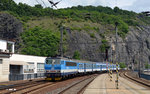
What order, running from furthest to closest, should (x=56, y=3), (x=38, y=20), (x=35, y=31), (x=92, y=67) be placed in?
(x=38, y=20) < (x=35, y=31) < (x=92, y=67) < (x=56, y=3)

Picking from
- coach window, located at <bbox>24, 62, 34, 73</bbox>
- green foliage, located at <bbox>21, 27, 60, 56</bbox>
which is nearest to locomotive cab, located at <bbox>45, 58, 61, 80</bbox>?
coach window, located at <bbox>24, 62, 34, 73</bbox>

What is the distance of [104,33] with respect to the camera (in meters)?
132

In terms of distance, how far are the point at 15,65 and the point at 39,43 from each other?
62831mm

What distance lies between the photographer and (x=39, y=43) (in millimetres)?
102062

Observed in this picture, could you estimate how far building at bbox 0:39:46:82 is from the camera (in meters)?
34.2

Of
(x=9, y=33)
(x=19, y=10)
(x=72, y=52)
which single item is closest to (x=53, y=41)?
(x=72, y=52)

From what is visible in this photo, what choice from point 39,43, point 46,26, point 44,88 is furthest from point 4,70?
point 46,26

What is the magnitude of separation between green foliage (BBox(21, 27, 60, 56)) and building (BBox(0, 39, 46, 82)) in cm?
4257

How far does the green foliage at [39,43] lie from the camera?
296 ft

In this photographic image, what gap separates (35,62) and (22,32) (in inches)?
3031

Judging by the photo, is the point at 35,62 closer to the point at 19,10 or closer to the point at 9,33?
the point at 9,33

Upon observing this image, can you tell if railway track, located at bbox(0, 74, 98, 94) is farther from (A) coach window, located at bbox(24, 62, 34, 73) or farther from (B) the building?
(A) coach window, located at bbox(24, 62, 34, 73)

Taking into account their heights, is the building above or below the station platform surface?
above

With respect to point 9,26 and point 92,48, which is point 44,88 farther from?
point 9,26
